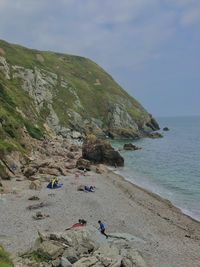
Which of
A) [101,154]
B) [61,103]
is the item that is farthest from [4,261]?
[61,103]

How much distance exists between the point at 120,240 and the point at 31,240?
7.22 meters

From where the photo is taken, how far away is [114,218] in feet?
138

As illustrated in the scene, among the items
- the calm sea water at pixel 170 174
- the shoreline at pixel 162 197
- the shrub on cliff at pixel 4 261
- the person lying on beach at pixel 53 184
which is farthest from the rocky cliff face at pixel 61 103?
the shrub on cliff at pixel 4 261

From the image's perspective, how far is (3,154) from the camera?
202ft

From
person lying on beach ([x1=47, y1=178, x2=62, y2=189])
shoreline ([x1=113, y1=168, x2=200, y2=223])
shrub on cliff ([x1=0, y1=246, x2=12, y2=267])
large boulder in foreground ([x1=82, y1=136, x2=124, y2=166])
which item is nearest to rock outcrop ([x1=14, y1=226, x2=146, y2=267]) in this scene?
shrub on cliff ([x1=0, y1=246, x2=12, y2=267])

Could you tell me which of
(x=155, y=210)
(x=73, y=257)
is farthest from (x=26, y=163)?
(x=73, y=257)

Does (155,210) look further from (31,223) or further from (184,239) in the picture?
(31,223)

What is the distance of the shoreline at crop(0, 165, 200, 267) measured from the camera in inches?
1271

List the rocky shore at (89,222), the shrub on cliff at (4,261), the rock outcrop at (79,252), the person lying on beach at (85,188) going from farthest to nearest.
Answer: the person lying on beach at (85,188), the rocky shore at (89,222), the rock outcrop at (79,252), the shrub on cliff at (4,261)

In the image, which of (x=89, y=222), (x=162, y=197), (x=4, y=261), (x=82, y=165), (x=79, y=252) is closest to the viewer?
(x=4, y=261)

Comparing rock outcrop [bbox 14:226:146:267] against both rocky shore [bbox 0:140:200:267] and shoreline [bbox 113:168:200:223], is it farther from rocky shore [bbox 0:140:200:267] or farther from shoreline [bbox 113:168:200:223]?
shoreline [bbox 113:168:200:223]

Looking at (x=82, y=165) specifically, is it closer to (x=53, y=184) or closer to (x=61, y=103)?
(x=53, y=184)

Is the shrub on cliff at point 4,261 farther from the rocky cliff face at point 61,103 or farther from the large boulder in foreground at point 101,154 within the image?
Result: the rocky cliff face at point 61,103

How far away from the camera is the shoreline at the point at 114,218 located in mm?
32281
